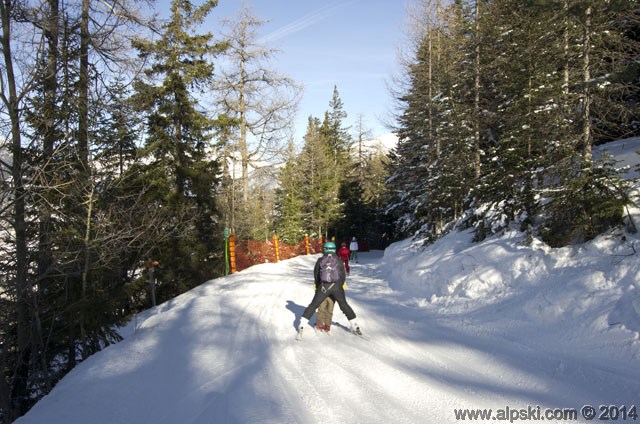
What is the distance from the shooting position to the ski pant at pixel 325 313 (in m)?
7.67

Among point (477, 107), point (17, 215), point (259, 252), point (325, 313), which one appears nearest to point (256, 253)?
point (259, 252)

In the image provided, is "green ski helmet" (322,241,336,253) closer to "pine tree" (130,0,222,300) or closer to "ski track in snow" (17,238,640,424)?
"ski track in snow" (17,238,640,424)

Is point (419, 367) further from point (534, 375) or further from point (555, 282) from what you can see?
point (555, 282)

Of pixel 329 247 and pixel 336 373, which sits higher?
pixel 329 247

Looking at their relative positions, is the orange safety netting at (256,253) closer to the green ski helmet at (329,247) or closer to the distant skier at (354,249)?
the distant skier at (354,249)

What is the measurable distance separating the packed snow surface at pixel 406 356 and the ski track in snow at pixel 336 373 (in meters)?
0.02

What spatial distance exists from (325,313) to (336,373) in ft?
8.19

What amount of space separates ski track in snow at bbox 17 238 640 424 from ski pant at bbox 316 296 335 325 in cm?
31

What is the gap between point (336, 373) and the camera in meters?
5.21

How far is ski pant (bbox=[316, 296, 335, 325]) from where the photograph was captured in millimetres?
7672

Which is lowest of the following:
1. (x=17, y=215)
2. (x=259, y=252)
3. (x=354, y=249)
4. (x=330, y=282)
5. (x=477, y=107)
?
(x=354, y=249)

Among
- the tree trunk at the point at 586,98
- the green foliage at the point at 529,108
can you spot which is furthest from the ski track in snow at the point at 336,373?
the tree trunk at the point at 586,98

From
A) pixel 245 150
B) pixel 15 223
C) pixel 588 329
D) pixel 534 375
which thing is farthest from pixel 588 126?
pixel 245 150

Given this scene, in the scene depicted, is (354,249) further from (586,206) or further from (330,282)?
(330,282)
